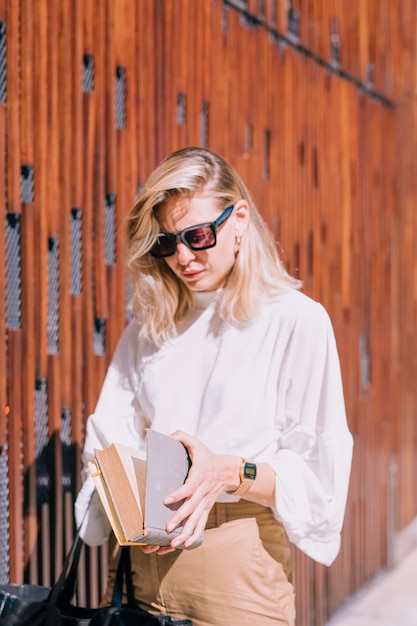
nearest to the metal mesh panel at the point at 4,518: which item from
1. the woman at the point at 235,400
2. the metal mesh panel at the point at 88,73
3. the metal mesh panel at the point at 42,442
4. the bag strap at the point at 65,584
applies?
the metal mesh panel at the point at 42,442

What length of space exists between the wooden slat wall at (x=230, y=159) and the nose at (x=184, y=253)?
0.83 m

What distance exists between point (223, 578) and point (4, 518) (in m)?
1.03

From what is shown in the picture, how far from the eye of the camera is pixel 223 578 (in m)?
2.21

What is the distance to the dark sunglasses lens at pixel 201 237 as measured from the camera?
2.23 m

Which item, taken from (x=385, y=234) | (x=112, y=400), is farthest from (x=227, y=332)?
(x=385, y=234)

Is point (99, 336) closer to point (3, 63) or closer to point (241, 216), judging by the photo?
point (3, 63)

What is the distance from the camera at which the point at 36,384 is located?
10.3 feet

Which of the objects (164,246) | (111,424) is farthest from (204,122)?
(111,424)

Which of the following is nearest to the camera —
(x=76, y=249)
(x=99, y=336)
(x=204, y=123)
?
(x=76, y=249)

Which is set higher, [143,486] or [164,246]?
[164,246]

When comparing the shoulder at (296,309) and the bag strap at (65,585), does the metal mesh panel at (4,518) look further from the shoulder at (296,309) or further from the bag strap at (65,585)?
the shoulder at (296,309)

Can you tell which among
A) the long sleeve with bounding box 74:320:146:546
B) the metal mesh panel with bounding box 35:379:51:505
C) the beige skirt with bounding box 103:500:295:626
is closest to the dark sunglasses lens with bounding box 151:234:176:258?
the long sleeve with bounding box 74:320:146:546

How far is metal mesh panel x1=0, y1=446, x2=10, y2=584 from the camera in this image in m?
2.95

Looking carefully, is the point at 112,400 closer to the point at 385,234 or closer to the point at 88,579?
the point at 88,579
